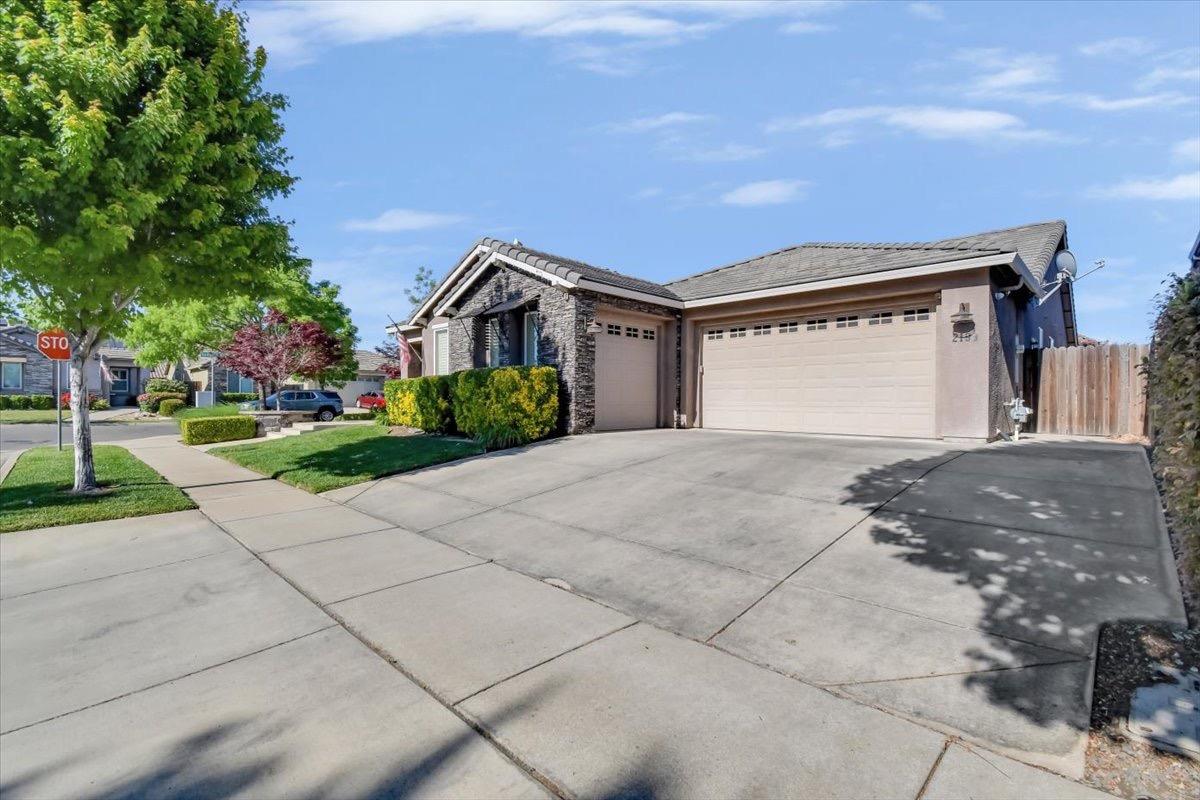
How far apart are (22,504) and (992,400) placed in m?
14.8

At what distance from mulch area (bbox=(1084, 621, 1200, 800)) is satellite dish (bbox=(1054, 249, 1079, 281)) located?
11.8 meters

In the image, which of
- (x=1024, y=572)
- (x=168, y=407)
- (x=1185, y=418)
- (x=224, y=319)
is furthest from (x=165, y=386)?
(x=1185, y=418)

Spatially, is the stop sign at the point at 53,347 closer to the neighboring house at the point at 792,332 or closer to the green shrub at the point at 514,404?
the neighboring house at the point at 792,332

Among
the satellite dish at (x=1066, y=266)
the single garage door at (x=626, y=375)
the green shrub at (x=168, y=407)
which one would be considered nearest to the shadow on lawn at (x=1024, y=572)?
the single garage door at (x=626, y=375)

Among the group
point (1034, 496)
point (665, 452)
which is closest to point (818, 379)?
point (665, 452)

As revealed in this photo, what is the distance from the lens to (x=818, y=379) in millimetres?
11250

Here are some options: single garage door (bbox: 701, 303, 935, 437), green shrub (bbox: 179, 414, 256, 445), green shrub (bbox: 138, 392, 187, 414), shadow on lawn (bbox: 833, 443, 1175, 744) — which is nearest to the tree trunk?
green shrub (bbox: 179, 414, 256, 445)

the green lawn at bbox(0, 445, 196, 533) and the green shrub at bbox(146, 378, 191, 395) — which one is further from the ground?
the green shrub at bbox(146, 378, 191, 395)

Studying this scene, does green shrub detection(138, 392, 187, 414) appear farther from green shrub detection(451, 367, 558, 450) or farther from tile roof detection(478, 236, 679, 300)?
green shrub detection(451, 367, 558, 450)

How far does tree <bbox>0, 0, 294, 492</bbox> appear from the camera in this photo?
6.71 m

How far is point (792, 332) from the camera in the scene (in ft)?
38.4

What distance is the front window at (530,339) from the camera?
13.6 metres

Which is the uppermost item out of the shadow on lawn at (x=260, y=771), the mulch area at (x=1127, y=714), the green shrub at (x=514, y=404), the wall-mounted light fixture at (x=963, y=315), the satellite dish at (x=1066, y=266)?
the satellite dish at (x=1066, y=266)

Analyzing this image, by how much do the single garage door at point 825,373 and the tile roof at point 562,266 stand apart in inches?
74.4
